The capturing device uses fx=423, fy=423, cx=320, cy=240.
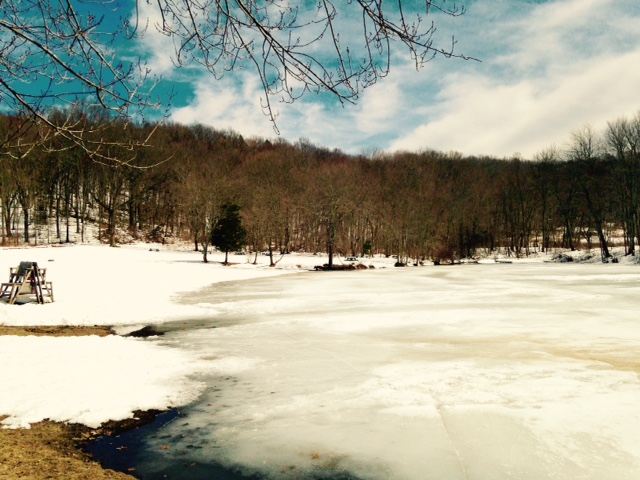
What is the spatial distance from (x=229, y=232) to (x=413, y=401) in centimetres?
3586

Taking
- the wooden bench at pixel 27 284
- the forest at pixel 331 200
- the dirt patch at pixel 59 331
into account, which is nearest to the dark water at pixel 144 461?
the dirt patch at pixel 59 331

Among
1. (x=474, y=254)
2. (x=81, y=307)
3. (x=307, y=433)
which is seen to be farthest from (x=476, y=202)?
(x=307, y=433)

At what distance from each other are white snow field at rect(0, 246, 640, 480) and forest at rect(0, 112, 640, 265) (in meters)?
28.1

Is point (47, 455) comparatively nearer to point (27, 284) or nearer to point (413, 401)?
point (413, 401)

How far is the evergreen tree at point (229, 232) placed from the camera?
39.2 m

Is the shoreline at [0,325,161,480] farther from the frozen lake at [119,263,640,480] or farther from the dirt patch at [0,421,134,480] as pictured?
the frozen lake at [119,263,640,480]

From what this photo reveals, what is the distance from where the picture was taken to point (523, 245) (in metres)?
64.1

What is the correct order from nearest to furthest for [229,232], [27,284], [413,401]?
[413,401] < [27,284] < [229,232]

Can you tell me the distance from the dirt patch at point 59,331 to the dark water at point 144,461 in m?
5.62

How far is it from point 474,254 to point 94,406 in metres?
62.7

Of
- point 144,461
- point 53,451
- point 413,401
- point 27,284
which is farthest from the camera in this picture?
point 27,284

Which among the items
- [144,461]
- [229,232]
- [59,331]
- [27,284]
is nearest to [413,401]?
[144,461]

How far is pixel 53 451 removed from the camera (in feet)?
12.2

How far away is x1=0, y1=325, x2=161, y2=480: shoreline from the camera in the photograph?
330 cm
